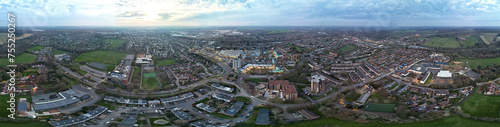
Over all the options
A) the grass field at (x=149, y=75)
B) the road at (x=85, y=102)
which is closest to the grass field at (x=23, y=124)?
the road at (x=85, y=102)

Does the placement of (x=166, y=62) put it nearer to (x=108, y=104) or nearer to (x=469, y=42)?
(x=108, y=104)

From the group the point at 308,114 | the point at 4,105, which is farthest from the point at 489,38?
the point at 4,105

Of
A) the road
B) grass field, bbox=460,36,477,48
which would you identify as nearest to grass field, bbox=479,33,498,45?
grass field, bbox=460,36,477,48

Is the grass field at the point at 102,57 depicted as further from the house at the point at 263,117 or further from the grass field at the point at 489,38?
the grass field at the point at 489,38

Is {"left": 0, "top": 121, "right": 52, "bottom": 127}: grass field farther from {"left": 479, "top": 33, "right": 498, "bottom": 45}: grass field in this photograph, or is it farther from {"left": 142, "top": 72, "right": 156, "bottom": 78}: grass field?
{"left": 479, "top": 33, "right": 498, "bottom": 45}: grass field

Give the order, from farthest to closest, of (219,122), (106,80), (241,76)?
(241,76) → (106,80) → (219,122)

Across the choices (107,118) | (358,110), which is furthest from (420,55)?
(107,118)

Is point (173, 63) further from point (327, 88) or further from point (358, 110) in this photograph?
point (358, 110)
